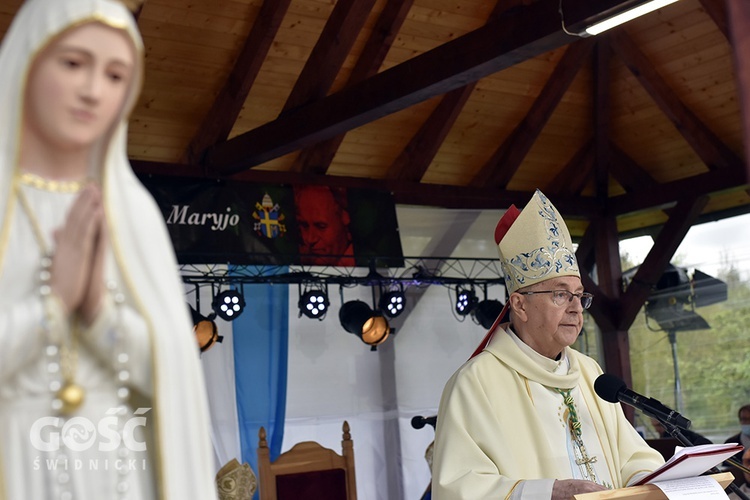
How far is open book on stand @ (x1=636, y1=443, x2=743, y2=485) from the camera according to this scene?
249cm

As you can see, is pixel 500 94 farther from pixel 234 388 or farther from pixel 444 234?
pixel 234 388

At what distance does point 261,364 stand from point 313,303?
63 cm

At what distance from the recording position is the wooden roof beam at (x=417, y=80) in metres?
4.89

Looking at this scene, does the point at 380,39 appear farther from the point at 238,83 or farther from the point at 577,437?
the point at 577,437

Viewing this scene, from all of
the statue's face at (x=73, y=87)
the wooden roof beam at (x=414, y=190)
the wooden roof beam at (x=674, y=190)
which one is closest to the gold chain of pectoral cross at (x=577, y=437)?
the statue's face at (x=73, y=87)

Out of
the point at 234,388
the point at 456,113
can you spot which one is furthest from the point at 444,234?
the point at 234,388

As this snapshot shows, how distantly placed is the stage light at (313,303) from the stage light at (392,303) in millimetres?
534

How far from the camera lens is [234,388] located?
728 cm

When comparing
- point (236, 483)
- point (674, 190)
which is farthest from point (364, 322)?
point (674, 190)

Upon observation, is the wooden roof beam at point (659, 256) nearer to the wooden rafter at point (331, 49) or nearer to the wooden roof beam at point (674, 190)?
the wooden roof beam at point (674, 190)

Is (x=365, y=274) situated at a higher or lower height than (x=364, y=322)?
higher

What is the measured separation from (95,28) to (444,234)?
7243mm

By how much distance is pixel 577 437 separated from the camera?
328 centimetres

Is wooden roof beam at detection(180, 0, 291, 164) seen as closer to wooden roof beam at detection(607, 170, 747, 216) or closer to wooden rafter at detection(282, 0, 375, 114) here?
wooden rafter at detection(282, 0, 375, 114)
